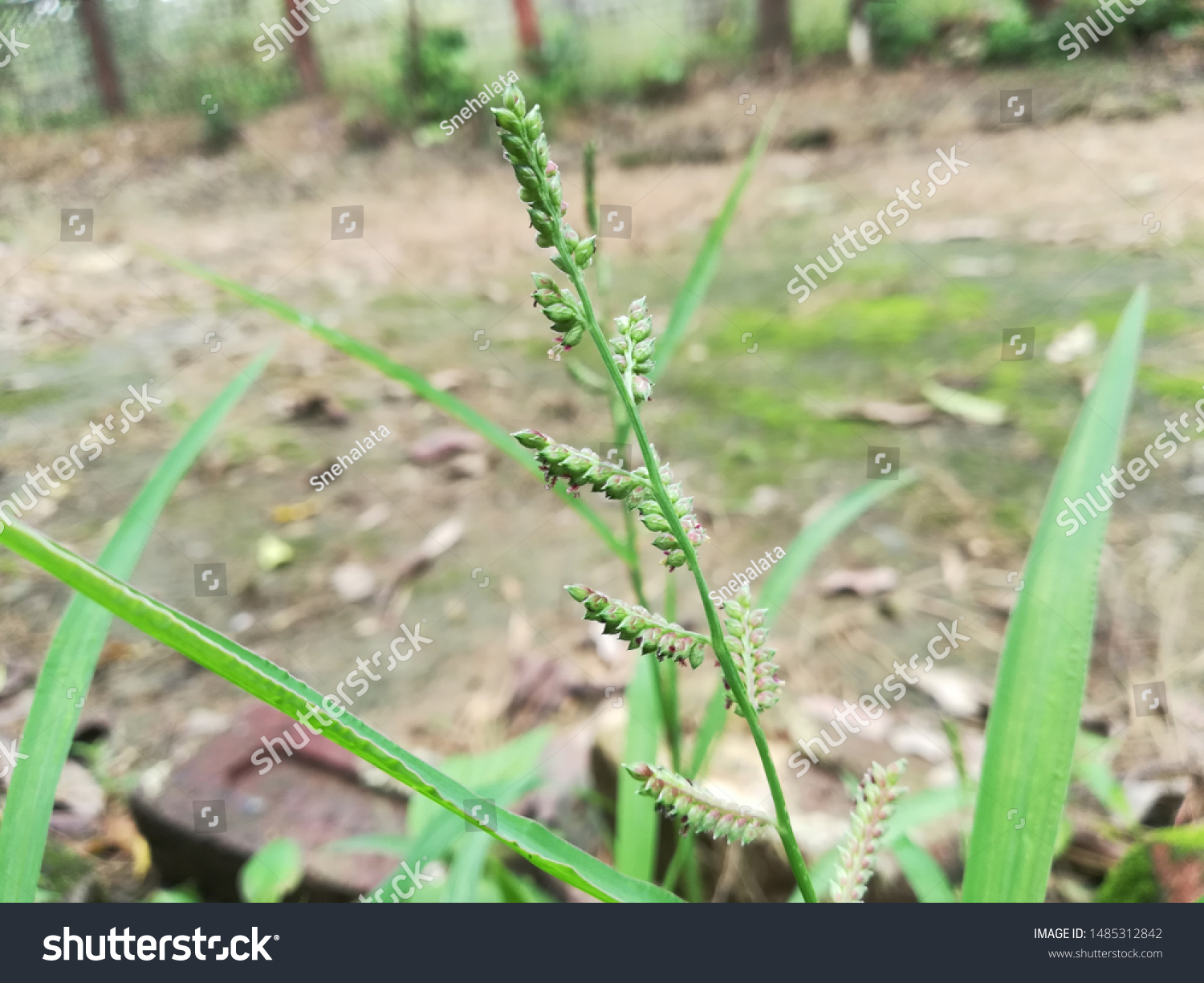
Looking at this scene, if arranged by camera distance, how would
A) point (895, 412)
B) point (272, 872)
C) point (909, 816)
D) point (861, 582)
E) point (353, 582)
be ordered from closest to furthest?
point (909, 816) → point (272, 872) → point (861, 582) → point (353, 582) → point (895, 412)

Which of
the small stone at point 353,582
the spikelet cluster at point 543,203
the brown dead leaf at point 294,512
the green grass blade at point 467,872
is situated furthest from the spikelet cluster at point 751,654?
the brown dead leaf at point 294,512

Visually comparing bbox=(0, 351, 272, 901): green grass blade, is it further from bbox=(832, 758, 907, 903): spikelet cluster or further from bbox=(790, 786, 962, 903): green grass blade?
bbox=(790, 786, 962, 903): green grass blade

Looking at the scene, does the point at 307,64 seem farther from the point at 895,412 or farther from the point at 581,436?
the point at 895,412

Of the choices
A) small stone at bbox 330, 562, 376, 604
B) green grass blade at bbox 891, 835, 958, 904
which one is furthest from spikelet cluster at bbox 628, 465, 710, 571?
small stone at bbox 330, 562, 376, 604

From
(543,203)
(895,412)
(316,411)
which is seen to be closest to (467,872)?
(543,203)

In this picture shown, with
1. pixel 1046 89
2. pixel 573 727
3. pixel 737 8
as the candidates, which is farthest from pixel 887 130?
pixel 573 727
